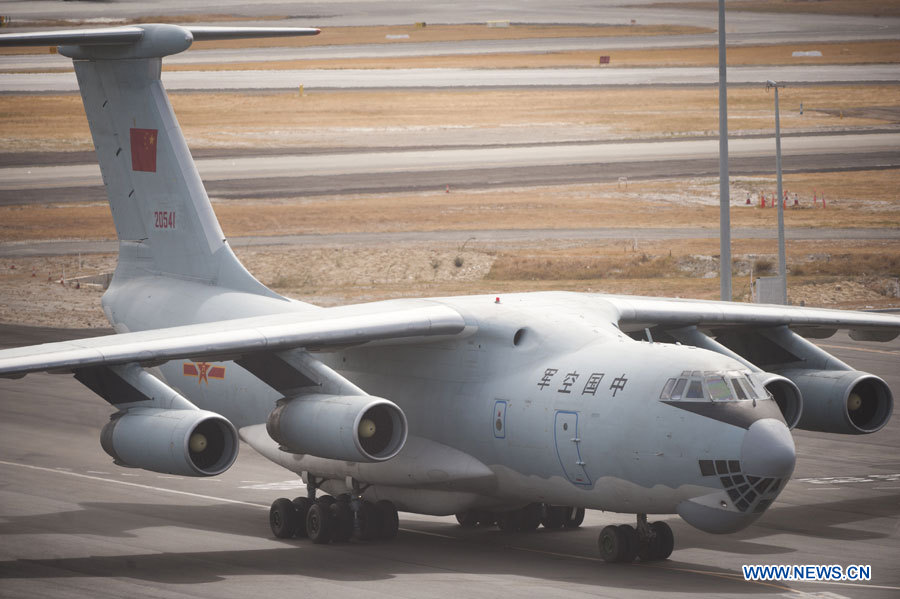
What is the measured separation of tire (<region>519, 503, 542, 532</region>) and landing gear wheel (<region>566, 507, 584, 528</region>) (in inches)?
19.0

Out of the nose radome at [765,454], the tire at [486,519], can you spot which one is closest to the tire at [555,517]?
the tire at [486,519]

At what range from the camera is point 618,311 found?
21.0 m

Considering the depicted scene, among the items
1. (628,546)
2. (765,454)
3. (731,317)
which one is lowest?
(628,546)

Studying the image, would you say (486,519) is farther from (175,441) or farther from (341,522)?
(175,441)

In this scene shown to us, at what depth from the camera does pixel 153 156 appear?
24.0 meters

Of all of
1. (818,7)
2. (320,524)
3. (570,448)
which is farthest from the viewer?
(818,7)

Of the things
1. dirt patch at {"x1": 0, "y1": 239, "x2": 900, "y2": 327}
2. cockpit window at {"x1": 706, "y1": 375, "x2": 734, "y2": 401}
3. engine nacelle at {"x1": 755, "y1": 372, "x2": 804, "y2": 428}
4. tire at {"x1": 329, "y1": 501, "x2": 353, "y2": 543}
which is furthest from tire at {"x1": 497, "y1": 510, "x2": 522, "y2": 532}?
dirt patch at {"x1": 0, "y1": 239, "x2": 900, "y2": 327}

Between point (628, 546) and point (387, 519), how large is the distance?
13.6 feet

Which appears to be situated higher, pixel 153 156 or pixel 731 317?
pixel 153 156

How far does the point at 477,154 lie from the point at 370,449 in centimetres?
5705

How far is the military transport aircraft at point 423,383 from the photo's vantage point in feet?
57.9

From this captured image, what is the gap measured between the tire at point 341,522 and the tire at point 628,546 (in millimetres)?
4441

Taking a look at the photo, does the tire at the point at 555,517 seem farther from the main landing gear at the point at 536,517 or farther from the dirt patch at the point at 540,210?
the dirt patch at the point at 540,210

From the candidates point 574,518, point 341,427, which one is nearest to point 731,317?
point 574,518
